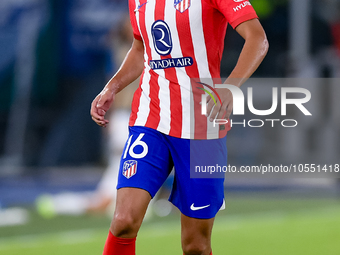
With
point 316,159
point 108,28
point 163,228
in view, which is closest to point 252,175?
point 316,159

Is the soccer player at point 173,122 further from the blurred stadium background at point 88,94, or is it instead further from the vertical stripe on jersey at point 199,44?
the blurred stadium background at point 88,94

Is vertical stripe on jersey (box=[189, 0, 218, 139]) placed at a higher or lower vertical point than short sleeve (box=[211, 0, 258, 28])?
lower

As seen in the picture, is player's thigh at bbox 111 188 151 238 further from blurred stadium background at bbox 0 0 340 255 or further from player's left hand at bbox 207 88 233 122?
blurred stadium background at bbox 0 0 340 255

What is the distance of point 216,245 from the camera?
218 inches

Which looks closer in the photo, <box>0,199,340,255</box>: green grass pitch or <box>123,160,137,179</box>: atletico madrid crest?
<box>123,160,137,179</box>: atletico madrid crest

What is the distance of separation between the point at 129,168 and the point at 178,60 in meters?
0.65

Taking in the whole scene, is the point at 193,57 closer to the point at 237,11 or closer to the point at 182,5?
the point at 182,5

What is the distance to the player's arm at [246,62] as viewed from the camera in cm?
285

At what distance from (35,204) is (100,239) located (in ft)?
7.88

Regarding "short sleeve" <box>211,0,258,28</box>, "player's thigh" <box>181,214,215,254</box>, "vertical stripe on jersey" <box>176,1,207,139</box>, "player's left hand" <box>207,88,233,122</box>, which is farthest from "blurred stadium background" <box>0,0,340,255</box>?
"player's left hand" <box>207,88,233,122</box>

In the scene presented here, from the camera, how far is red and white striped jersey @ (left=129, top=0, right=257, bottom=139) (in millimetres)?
3301

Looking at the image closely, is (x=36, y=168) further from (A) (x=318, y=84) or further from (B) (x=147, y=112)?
(B) (x=147, y=112)

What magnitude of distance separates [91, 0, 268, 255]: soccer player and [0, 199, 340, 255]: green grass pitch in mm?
1903

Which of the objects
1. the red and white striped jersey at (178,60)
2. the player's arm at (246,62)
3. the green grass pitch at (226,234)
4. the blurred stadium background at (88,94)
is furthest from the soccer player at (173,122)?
the blurred stadium background at (88,94)
